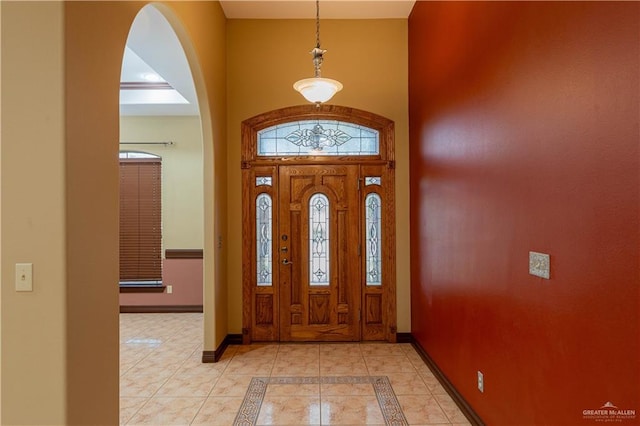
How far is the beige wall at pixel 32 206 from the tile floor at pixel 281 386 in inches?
55.4

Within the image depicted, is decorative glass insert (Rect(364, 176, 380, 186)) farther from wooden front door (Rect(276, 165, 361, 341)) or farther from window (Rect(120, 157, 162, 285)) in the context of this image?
window (Rect(120, 157, 162, 285))

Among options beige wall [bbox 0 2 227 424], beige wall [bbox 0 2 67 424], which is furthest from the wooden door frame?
beige wall [bbox 0 2 67 424]

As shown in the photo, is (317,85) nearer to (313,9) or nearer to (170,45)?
(170,45)

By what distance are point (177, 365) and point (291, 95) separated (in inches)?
131

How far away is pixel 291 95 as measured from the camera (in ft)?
14.2

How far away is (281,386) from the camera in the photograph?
3.17 meters

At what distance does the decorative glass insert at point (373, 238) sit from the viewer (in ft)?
14.3

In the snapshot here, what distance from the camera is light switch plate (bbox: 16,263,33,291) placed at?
1.50 metres

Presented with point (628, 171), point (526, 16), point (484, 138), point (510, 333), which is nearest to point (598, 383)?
point (510, 333)

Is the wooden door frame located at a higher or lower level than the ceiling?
lower

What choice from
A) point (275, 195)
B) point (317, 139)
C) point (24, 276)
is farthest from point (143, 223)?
point (24, 276)

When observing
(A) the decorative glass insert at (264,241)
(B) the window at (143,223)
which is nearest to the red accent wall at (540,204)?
(A) the decorative glass insert at (264,241)

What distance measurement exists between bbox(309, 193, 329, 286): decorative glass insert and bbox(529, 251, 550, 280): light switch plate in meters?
2.71

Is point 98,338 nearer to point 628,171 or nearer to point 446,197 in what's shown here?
point 628,171
